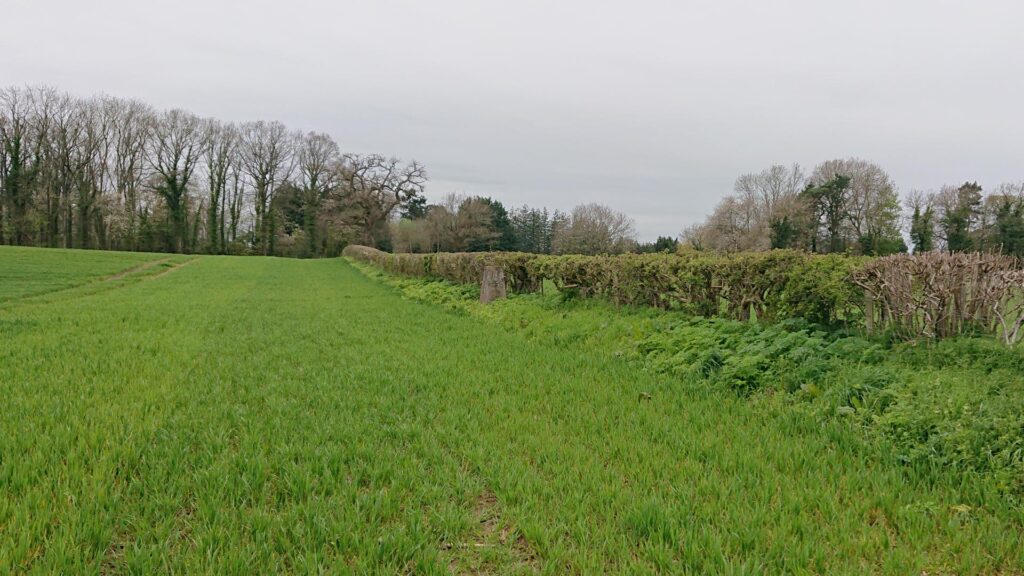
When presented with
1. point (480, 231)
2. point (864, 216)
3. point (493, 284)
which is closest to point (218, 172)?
point (480, 231)

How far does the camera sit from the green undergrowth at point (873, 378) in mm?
2637

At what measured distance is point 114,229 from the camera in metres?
44.0

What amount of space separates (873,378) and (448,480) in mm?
3324

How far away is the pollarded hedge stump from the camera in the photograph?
10.6 metres

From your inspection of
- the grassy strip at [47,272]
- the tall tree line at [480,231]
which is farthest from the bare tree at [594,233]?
the grassy strip at [47,272]

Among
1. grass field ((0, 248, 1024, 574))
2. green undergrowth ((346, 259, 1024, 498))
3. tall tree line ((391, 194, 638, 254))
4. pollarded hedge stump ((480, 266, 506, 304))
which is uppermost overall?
tall tree line ((391, 194, 638, 254))

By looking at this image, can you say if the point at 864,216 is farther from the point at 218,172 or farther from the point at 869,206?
the point at 218,172

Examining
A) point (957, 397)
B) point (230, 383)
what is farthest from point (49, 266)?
point (957, 397)

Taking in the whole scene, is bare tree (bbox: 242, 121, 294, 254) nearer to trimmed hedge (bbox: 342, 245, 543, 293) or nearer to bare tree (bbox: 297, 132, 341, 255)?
bare tree (bbox: 297, 132, 341, 255)

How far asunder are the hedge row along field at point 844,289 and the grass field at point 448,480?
1.98 metres

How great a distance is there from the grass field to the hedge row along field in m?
1.98

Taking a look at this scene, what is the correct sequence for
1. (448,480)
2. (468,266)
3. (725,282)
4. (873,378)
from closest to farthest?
(448,480) < (873,378) < (725,282) < (468,266)

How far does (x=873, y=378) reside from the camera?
356 cm

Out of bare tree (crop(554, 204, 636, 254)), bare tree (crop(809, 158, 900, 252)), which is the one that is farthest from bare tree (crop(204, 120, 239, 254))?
bare tree (crop(809, 158, 900, 252))
